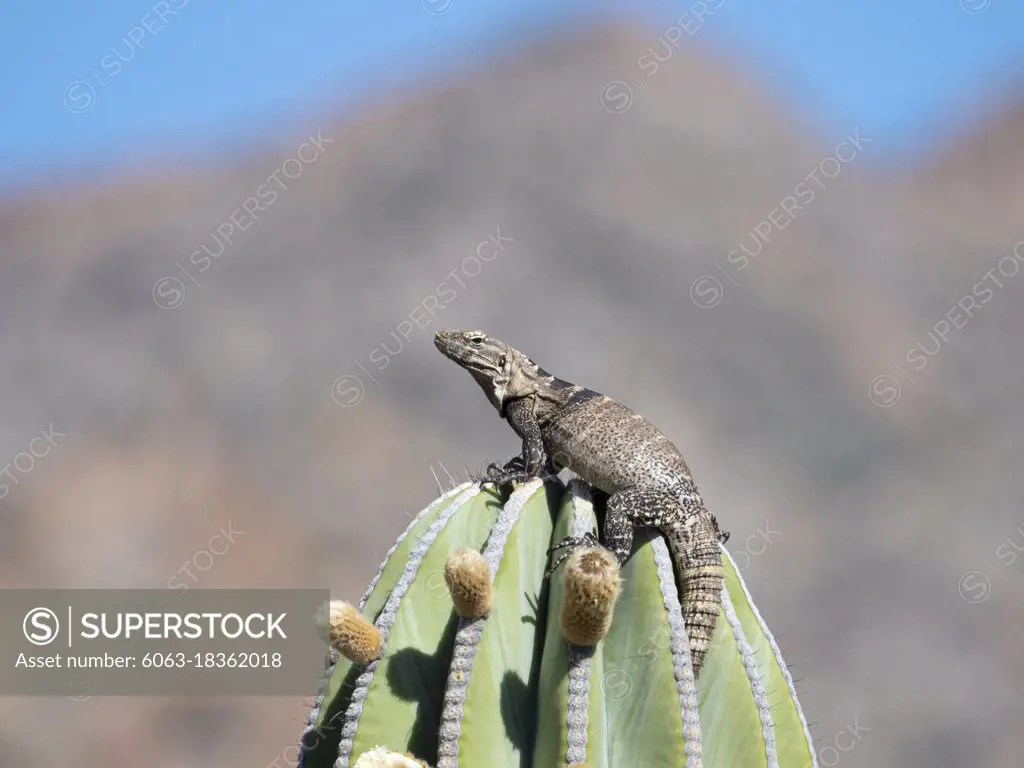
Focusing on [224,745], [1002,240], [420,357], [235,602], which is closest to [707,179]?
[1002,240]

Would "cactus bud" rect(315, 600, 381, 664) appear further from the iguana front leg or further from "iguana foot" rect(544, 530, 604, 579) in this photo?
the iguana front leg

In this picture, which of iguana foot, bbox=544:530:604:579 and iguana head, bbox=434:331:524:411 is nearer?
iguana foot, bbox=544:530:604:579

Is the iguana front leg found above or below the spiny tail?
above

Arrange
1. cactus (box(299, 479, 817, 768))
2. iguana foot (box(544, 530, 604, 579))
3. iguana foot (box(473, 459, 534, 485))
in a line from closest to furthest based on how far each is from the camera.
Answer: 1. cactus (box(299, 479, 817, 768))
2. iguana foot (box(544, 530, 604, 579))
3. iguana foot (box(473, 459, 534, 485))

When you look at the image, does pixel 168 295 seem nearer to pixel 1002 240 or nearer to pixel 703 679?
pixel 1002 240

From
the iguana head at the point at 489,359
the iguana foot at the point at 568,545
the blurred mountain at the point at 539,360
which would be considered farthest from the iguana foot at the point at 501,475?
the blurred mountain at the point at 539,360

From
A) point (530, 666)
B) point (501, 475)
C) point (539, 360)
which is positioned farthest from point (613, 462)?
point (539, 360)

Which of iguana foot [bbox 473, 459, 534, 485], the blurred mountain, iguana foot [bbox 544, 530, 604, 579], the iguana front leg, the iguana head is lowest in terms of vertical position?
iguana foot [bbox 544, 530, 604, 579]

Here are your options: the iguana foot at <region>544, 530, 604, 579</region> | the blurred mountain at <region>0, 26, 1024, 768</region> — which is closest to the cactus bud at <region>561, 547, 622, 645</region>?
the iguana foot at <region>544, 530, 604, 579</region>
